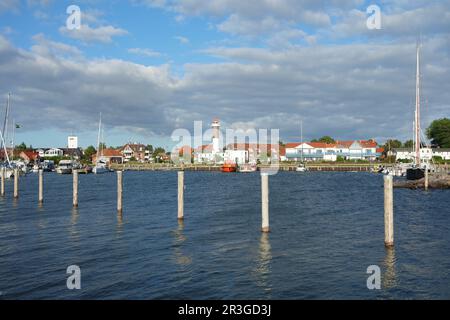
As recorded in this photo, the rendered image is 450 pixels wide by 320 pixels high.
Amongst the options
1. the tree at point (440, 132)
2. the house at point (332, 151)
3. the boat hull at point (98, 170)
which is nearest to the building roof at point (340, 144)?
the house at point (332, 151)

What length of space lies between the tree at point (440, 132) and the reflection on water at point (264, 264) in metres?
167

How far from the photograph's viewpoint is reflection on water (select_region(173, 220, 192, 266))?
1975 cm

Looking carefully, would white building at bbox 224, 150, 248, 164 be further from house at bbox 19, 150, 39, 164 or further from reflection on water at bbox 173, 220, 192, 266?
reflection on water at bbox 173, 220, 192, 266

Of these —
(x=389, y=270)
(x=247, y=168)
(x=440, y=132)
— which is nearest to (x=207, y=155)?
(x=247, y=168)

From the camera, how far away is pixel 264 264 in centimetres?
1941

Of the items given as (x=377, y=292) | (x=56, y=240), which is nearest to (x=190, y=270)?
(x=377, y=292)

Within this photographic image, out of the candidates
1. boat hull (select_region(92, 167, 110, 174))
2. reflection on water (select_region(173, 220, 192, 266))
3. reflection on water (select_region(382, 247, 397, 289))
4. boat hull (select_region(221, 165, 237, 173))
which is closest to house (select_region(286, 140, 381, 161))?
boat hull (select_region(221, 165, 237, 173))

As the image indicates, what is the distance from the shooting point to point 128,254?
69.7 feet

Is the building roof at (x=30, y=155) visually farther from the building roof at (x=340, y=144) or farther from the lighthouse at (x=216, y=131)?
the building roof at (x=340, y=144)

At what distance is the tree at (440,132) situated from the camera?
17059 cm

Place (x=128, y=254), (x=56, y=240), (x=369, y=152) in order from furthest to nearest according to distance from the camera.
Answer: (x=369, y=152)
(x=56, y=240)
(x=128, y=254)

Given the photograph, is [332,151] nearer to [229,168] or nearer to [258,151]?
[258,151]
